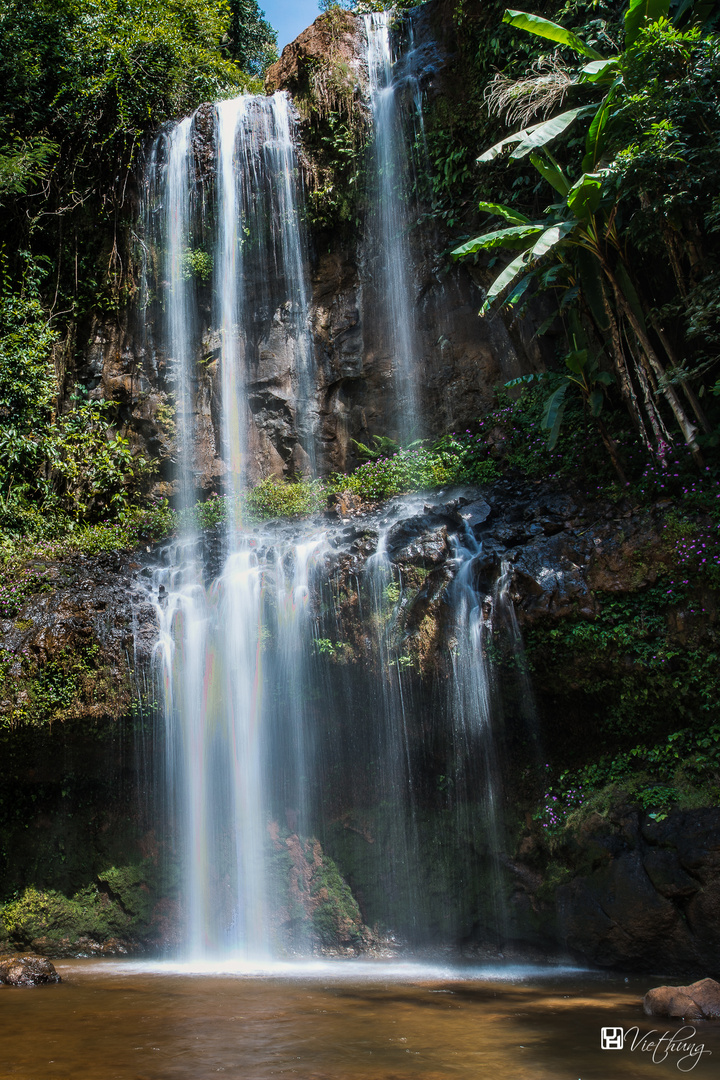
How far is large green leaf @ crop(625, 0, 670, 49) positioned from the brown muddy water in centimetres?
1082

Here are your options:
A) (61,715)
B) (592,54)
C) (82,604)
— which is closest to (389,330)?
(592,54)

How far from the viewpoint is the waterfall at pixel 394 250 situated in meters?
14.5

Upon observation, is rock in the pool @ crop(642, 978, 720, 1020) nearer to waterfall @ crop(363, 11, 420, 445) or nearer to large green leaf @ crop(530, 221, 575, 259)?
large green leaf @ crop(530, 221, 575, 259)

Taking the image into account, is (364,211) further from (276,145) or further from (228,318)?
(228,318)

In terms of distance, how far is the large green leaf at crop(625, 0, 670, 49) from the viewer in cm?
900

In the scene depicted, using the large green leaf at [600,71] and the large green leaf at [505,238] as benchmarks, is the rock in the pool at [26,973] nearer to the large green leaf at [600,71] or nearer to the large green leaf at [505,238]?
the large green leaf at [505,238]

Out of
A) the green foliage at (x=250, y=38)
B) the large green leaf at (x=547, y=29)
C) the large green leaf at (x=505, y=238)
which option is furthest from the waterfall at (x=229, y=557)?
the green foliage at (x=250, y=38)

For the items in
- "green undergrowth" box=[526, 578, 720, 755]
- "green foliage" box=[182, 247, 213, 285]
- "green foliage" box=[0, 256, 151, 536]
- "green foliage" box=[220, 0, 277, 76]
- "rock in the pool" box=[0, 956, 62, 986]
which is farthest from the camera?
"green foliage" box=[220, 0, 277, 76]

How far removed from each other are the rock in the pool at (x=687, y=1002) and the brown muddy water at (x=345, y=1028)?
0.17 meters

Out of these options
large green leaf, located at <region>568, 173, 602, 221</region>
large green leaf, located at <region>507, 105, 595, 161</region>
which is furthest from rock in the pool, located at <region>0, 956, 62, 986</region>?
large green leaf, located at <region>507, 105, 595, 161</region>

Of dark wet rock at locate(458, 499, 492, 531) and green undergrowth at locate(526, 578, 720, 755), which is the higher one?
dark wet rock at locate(458, 499, 492, 531)

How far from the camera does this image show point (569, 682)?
8.74 m

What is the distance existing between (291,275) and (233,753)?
33.3 feet

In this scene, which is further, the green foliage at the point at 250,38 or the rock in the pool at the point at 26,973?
the green foliage at the point at 250,38
